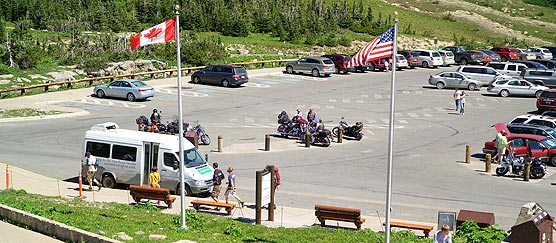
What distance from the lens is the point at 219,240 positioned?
631 inches

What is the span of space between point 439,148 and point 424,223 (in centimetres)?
1191

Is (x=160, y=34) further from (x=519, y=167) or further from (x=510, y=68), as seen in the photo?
(x=510, y=68)

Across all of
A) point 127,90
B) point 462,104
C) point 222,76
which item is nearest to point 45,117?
point 127,90

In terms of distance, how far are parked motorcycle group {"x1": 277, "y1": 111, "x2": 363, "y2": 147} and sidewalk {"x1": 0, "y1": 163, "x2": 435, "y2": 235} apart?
9994mm

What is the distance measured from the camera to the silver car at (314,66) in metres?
55.5

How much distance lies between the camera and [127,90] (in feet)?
139

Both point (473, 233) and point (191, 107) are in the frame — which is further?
point (191, 107)

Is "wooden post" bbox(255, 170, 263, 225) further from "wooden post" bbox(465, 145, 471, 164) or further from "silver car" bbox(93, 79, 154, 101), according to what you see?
"silver car" bbox(93, 79, 154, 101)

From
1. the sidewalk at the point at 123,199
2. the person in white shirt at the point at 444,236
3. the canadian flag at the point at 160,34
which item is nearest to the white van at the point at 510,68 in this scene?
the sidewalk at the point at 123,199

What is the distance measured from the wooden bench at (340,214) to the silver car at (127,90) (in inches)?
994

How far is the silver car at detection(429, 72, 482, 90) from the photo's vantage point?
50281mm

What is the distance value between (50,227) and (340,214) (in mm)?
6940

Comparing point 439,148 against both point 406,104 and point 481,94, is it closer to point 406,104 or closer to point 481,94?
point 406,104

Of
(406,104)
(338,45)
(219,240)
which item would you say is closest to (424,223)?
(219,240)
